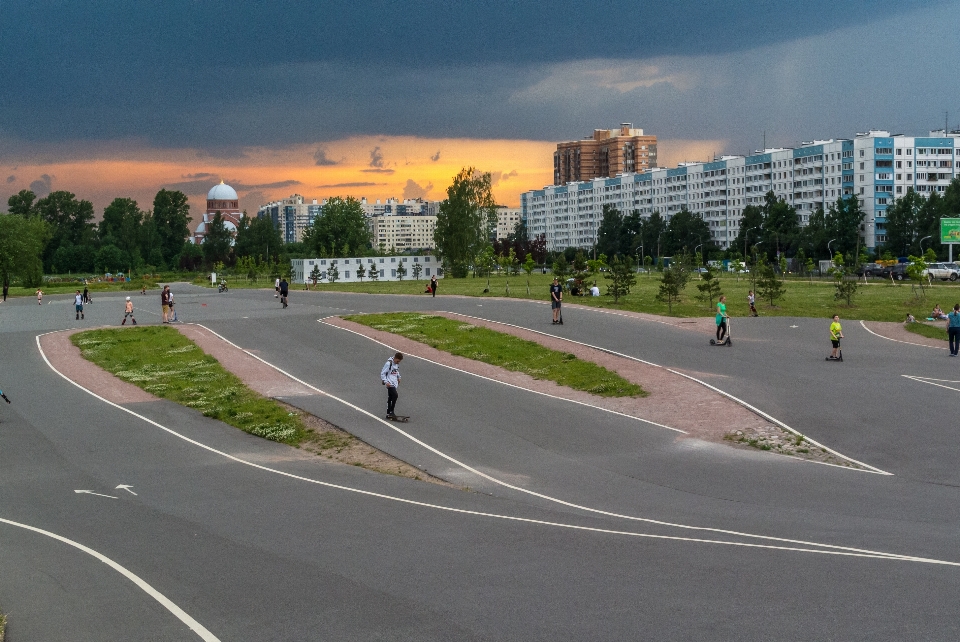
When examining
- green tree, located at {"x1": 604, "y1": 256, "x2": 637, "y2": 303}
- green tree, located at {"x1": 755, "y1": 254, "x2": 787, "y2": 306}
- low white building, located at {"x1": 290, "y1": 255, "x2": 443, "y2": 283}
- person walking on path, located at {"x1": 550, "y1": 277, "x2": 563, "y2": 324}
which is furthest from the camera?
low white building, located at {"x1": 290, "y1": 255, "x2": 443, "y2": 283}

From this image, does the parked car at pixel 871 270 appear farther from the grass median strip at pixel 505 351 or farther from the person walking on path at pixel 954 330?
the grass median strip at pixel 505 351

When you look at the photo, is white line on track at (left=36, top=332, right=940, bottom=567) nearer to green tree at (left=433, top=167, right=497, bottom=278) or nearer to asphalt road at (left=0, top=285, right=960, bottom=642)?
asphalt road at (left=0, top=285, right=960, bottom=642)

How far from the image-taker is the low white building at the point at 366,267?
380 ft

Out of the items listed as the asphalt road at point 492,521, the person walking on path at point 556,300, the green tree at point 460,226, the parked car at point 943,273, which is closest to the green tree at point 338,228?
the green tree at point 460,226

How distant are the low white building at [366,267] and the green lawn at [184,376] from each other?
68.5 m

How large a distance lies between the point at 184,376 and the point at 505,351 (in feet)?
39.7

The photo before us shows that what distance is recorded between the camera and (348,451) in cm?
2192

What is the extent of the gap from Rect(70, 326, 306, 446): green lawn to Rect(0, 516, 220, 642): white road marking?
29.1 feet

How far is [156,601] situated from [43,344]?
36.3 metres

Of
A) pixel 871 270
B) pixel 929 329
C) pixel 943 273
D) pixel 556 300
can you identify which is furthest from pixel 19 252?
pixel 929 329

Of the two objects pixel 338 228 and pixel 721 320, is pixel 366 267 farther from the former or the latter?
pixel 721 320

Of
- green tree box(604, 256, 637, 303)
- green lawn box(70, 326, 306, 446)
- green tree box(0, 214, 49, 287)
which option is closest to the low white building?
green tree box(0, 214, 49, 287)

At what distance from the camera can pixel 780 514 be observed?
1552 cm

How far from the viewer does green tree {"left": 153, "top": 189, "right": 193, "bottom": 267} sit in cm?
18650
